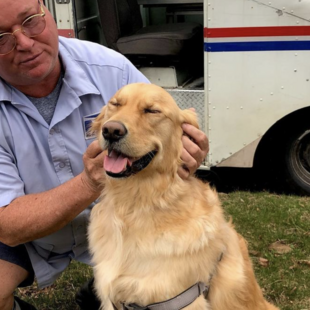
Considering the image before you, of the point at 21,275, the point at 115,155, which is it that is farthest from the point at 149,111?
the point at 21,275

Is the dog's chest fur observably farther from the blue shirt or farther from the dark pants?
the dark pants

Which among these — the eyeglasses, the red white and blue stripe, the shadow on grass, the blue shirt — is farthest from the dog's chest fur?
the shadow on grass

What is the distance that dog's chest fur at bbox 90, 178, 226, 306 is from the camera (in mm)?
1990

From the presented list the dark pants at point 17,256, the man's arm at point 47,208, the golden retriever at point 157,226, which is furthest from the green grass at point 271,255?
the man's arm at point 47,208

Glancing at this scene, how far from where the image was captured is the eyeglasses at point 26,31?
6.93 ft

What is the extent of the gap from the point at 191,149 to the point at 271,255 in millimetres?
1724

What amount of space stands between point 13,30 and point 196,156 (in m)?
0.96

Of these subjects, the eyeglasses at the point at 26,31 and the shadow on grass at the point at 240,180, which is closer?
the eyeglasses at the point at 26,31

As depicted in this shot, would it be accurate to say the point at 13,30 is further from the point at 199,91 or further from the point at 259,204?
the point at 259,204

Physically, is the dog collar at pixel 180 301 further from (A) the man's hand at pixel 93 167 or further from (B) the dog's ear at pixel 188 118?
(B) the dog's ear at pixel 188 118

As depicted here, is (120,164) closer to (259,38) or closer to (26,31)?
(26,31)

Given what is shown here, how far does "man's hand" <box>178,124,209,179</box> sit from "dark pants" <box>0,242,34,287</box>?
3.24 ft

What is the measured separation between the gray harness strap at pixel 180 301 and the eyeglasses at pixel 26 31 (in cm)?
121

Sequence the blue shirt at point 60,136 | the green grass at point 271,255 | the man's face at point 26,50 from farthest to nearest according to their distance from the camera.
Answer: the green grass at point 271,255 < the blue shirt at point 60,136 < the man's face at point 26,50
